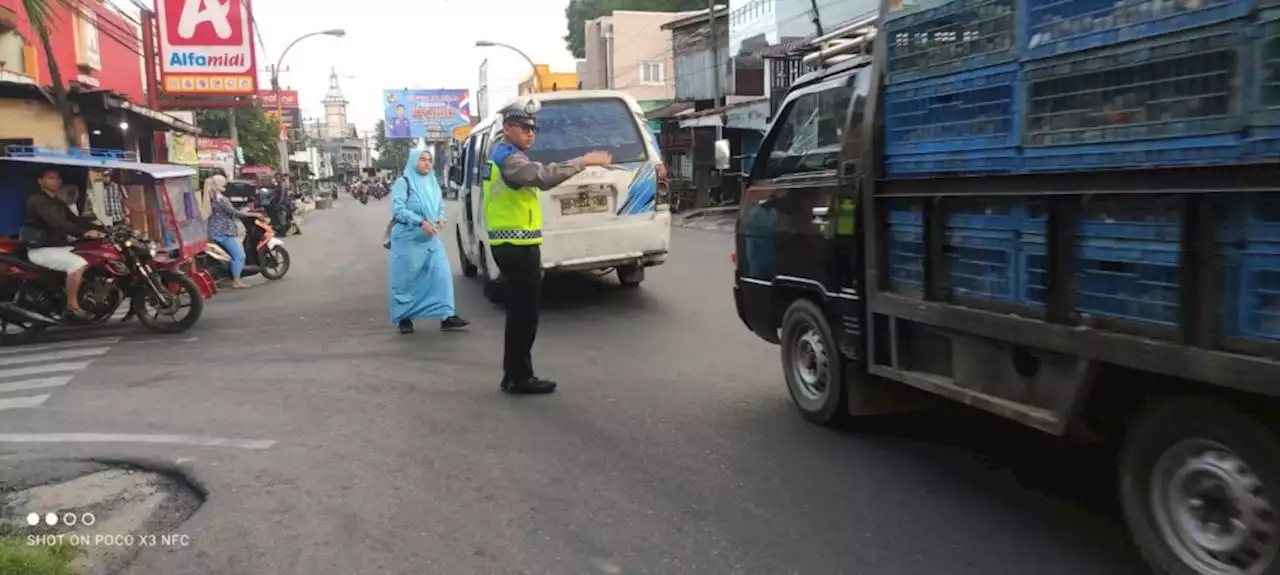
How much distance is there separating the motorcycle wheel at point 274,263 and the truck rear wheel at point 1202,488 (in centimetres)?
1288

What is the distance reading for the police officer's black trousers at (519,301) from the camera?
6094 mm

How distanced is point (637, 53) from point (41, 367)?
47.7 m

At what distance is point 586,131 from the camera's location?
9555mm

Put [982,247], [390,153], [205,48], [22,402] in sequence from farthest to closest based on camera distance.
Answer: [390,153]
[205,48]
[22,402]
[982,247]

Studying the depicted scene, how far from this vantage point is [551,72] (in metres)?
65.3

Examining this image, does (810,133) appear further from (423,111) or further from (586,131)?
(423,111)

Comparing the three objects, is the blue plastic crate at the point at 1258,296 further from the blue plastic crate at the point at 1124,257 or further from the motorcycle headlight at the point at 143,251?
the motorcycle headlight at the point at 143,251

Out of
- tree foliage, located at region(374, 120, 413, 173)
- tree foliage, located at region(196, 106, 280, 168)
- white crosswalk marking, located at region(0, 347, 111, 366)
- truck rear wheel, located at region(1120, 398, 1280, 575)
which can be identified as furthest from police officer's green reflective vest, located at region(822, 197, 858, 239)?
tree foliage, located at region(374, 120, 413, 173)

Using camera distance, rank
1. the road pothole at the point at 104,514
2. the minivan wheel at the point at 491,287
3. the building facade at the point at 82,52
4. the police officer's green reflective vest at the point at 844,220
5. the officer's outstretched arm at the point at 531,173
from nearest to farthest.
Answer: the road pothole at the point at 104,514
the police officer's green reflective vest at the point at 844,220
the officer's outstretched arm at the point at 531,173
the minivan wheel at the point at 491,287
the building facade at the point at 82,52

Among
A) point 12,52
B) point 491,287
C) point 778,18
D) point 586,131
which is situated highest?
point 778,18

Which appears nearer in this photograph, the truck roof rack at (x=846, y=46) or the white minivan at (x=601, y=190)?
the truck roof rack at (x=846, y=46)

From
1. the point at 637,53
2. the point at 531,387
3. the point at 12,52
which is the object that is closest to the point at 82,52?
the point at 12,52

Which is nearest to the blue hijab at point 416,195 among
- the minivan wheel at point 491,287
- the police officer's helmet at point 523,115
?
the minivan wheel at point 491,287

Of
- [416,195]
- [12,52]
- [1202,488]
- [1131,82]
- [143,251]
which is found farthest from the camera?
[12,52]
